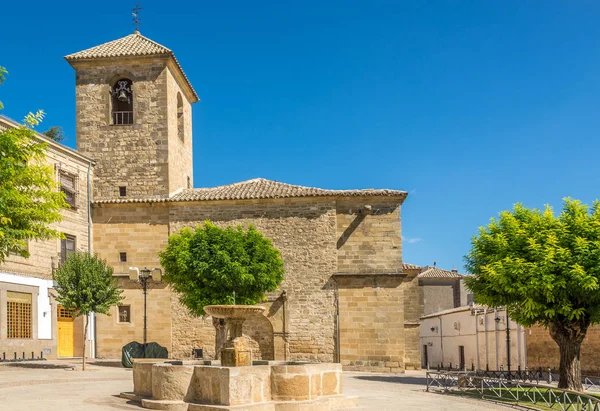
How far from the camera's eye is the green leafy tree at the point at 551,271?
18.2 meters

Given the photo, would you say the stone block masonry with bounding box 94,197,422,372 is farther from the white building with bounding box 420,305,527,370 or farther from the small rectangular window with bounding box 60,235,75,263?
the white building with bounding box 420,305,527,370

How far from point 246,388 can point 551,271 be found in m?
10.0

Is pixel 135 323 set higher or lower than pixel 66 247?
lower

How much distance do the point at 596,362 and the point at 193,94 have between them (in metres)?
20.8

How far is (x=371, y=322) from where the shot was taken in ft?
86.5

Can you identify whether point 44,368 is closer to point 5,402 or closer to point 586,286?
point 5,402

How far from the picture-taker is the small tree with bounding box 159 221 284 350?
23.2 m

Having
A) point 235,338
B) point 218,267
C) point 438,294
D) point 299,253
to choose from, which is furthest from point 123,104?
point 438,294

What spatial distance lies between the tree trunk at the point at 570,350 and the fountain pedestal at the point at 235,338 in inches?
369

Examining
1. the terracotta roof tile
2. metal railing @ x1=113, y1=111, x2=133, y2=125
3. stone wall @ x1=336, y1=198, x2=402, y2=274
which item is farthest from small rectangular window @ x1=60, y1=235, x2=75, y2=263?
the terracotta roof tile

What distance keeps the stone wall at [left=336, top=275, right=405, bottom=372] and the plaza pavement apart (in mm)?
3560

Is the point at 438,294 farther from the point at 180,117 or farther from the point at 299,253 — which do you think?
the point at 180,117

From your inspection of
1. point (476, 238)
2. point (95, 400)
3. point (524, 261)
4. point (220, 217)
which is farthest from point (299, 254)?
point (95, 400)

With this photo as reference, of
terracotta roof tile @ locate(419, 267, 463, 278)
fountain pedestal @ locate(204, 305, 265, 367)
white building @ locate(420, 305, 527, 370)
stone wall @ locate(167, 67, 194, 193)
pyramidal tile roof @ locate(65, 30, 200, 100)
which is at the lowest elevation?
white building @ locate(420, 305, 527, 370)
